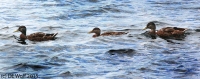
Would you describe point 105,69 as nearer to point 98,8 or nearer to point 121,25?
point 121,25

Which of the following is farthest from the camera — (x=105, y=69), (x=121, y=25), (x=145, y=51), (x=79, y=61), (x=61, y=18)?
(x=61, y=18)

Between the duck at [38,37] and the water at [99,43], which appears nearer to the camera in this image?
the water at [99,43]

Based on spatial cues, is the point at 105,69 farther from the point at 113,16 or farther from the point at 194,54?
the point at 113,16

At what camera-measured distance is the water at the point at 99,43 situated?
503 inches

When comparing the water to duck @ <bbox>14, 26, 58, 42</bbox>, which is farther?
duck @ <bbox>14, 26, 58, 42</bbox>

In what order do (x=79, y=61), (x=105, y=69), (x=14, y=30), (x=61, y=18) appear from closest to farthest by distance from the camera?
(x=105, y=69) < (x=79, y=61) < (x=14, y=30) < (x=61, y=18)

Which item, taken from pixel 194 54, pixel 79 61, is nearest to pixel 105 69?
pixel 79 61

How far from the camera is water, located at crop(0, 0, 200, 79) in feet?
41.9

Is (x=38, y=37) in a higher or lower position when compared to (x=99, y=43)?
higher

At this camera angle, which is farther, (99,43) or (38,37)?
(38,37)

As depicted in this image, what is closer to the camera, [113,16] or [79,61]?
[79,61]

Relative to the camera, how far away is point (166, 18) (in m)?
22.1

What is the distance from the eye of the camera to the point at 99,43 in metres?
16.6

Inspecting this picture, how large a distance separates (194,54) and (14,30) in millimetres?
7234
